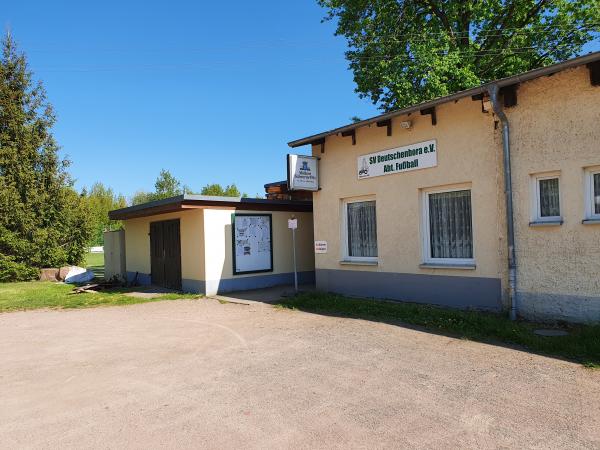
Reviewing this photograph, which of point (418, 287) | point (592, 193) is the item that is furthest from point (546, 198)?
point (418, 287)

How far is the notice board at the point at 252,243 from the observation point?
13.3m

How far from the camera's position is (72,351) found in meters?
6.82

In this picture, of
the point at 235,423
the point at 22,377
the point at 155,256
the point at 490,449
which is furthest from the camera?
the point at 155,256

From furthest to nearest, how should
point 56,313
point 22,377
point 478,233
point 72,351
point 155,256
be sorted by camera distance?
1. point 155,256
2. point 56,313
3. point 478,233
4. point 72,351
5. point 22,377

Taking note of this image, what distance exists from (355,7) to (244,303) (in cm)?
1568

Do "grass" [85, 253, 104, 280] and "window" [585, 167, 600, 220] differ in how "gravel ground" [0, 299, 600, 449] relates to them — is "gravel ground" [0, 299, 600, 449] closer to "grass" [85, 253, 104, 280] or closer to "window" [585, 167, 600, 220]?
"window" [585, 167, 600, 220]

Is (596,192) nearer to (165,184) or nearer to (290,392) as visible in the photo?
(290,392)

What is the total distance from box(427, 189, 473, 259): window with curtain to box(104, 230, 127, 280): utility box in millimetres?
13074

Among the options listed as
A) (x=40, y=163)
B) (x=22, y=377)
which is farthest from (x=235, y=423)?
(x=40, y=163)

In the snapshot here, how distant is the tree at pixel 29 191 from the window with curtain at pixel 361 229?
584 inches

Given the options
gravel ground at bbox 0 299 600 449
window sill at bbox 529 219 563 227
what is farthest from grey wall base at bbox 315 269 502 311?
gravel ground at bbox 0 299 600 449

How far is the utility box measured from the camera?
18.0 meters

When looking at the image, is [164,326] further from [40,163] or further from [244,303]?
[40,163]

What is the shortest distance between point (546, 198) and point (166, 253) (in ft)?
37.3
